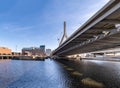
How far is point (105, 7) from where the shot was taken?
22.2 m

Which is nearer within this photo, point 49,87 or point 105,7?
point 105,7

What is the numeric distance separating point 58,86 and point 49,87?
1.40m

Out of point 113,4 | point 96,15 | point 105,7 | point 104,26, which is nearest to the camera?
point 113,4

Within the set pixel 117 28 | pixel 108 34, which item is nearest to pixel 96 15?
pixel 117 28

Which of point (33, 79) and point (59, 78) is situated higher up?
point (33, 79)

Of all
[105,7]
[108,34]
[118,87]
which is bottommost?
[118,87]

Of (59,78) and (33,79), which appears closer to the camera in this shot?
(33,79)

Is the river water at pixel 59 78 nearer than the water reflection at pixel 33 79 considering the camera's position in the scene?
No

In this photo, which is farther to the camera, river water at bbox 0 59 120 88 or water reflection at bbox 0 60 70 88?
river water at bbox 0 59 120 88

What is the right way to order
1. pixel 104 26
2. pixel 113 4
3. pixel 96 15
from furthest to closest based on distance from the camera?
pixel 104 26 → pixel 96 15 → pixel 113 4

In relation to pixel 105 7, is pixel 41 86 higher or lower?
lower

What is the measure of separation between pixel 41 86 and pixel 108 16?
537 inches

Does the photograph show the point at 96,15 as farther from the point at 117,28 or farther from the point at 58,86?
the point at 58,86

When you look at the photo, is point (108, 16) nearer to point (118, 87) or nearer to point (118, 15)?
point (118, 15)
